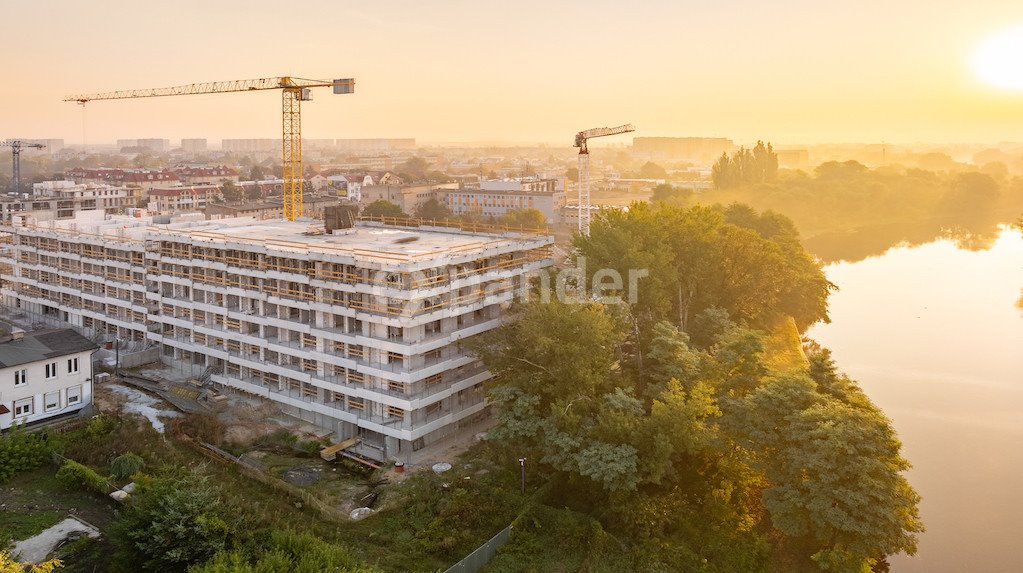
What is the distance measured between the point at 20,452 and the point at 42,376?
10.7 ft

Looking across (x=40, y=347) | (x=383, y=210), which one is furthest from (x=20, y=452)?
(x=383, y=210)

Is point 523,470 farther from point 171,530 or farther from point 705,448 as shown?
point 171,530

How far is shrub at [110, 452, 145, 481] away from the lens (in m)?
16.8

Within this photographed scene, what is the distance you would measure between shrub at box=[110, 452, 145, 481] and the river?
17559 millimetres

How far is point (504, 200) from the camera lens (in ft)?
223

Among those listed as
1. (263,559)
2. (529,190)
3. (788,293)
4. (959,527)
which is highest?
(529,190)

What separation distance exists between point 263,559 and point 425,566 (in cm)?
362

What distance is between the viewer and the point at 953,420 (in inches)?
950

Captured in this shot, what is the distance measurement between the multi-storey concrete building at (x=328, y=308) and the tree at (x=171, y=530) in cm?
665

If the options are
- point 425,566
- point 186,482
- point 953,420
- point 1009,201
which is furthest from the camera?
point 1009,201

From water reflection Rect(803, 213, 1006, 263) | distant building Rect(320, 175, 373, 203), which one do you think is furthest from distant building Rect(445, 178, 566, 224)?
water reflection Rect(803, 213, 1006, 263)

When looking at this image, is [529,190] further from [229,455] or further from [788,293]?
[229,455]

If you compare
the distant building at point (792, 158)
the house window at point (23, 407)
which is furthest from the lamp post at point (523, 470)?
the distant building at point (792, 158)

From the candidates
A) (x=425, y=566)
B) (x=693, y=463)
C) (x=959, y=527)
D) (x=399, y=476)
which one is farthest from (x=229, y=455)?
(x=959, y=527)
